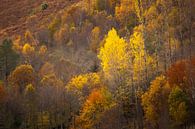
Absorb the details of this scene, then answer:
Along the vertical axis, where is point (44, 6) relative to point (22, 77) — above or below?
above

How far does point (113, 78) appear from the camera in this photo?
2805 inches

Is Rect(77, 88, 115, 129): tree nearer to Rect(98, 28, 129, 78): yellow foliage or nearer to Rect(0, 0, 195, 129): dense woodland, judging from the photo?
Rect(0, 0, 195, 129): dense woodland

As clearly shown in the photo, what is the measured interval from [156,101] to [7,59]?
148 feet

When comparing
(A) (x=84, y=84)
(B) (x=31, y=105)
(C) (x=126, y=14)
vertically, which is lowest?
(B) (x=31, y=105)

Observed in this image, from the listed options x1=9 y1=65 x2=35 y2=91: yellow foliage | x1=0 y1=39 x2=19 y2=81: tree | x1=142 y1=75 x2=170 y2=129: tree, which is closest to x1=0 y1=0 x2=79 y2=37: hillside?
x1=0 y1=39 x2=19 y2=81: tree

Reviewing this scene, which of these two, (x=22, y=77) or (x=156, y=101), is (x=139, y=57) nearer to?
(x=156, y=101)

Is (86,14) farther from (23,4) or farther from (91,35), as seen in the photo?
(23,4)

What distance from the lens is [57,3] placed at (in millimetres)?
164000

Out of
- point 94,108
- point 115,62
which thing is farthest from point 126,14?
point 94,108

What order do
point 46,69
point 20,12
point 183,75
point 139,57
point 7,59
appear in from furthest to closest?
point 20,12 < point 7,59 < point 46,69 < point 139,57 < point 183,75

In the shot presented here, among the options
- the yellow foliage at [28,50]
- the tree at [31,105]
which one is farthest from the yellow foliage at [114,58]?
the yellow foliage at [28,50]

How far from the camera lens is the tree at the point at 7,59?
95019 mm

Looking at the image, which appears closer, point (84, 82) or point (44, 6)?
point (84, 82)

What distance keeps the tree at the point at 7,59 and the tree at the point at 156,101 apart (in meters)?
41.2
